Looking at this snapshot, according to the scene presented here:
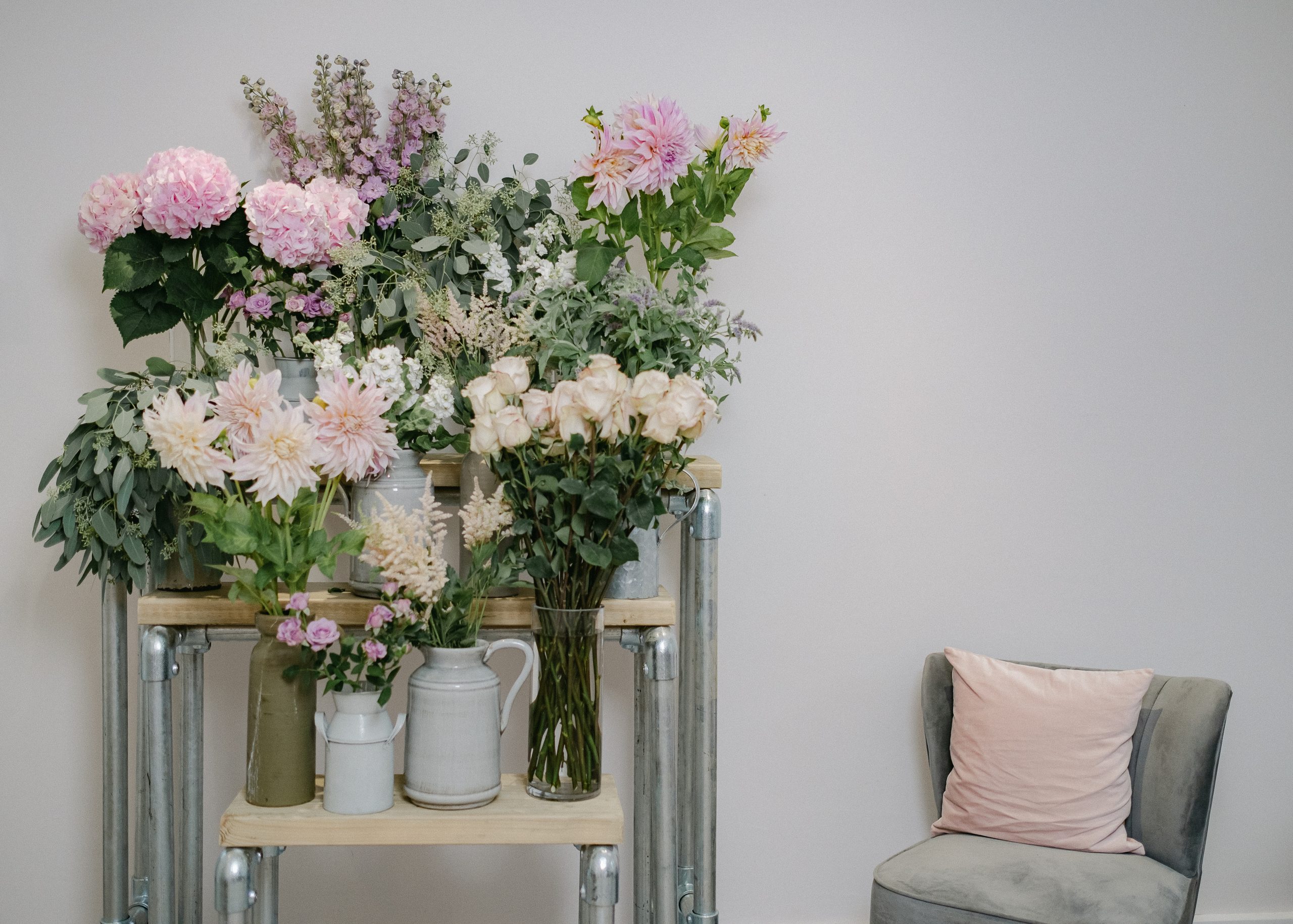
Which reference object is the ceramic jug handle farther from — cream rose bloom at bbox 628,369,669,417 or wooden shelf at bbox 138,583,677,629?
cream rose bloom at bbox 628,369,669,417

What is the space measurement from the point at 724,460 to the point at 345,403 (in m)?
0.90

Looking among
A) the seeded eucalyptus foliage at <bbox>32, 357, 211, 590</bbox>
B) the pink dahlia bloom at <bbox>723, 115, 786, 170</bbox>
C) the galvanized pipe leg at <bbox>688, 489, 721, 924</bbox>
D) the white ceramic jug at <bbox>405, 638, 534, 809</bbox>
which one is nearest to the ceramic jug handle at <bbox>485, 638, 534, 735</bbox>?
the white ceramic jug at <bbox>405, 638, 534, 809</bbox>

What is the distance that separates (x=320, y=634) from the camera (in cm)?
142

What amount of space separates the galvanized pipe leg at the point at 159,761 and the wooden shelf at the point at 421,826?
0.28 meters

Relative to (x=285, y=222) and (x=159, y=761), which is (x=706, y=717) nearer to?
(x=159, y=761)

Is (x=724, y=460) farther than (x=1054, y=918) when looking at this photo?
Yes

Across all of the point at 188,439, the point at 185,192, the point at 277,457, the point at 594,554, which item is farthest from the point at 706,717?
the point at 185,192

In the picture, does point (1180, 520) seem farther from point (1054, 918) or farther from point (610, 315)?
point (610, 315)

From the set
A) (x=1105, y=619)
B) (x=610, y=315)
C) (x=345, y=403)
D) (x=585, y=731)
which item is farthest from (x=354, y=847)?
(x=1105, y=619)

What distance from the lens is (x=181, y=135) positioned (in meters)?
2.06

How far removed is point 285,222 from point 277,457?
1.58 feet

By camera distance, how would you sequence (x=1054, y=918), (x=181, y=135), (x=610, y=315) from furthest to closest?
(x=181, y=135), (x=610, y=315), (x=1054, y=918)

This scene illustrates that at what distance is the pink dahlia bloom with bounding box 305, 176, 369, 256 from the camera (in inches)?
70.1

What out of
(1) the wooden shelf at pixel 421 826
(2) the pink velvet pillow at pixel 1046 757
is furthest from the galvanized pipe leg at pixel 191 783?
(2) the pink velvet pillow at pixel 1046 757
